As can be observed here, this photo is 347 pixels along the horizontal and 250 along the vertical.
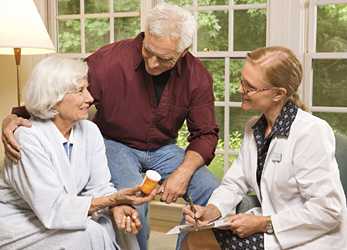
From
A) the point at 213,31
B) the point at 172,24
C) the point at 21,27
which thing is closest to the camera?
the point at 172,24

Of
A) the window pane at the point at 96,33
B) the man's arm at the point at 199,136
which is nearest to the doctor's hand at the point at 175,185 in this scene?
the man's arm at the point at 199,136

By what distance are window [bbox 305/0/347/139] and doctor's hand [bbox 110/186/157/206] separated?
138 cm

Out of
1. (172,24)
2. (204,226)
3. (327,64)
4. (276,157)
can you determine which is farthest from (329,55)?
(204,226)

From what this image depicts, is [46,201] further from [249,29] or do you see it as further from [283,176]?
[249,29]

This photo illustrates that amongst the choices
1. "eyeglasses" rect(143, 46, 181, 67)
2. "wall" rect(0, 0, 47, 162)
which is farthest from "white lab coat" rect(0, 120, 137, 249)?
"wall" rect(0, 0, 47, 162)

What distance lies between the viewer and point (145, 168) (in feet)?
7.82

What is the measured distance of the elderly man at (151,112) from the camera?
7.42ft

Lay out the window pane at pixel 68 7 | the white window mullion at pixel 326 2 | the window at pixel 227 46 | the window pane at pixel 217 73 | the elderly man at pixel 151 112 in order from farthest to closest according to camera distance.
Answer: the window pane at pixel 68 7 < the window pane at pixel 217 73 < the window at pixel 227 46 < the white window mullion at pixel 326 2 < the elderly man at pixel 151 112

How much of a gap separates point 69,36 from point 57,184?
6.72ft

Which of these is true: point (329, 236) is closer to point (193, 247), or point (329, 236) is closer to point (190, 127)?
point (193, 247)

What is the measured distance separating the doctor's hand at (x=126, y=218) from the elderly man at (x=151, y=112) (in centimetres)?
32

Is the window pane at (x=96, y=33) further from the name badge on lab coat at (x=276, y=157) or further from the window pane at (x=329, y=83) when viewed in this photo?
the name badge on lab coat at (x=276, y=157)

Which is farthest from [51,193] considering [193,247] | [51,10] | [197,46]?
[51,10]

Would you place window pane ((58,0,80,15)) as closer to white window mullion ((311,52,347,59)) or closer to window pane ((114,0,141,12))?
window pane ((114,0,141,12))
